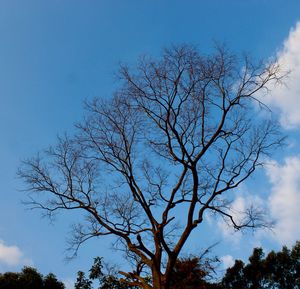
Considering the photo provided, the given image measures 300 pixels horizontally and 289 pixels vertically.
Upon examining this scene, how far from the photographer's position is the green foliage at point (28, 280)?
25906 mm

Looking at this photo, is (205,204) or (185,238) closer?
(185,238)

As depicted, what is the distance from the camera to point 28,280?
87.8 feet

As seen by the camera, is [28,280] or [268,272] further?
[268,272]

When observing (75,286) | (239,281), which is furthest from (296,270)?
(75,286)

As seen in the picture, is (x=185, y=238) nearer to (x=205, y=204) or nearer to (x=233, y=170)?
(x=205, y=204)

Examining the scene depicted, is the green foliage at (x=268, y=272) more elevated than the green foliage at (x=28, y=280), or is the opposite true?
the green foliage at (x=268, y=272)

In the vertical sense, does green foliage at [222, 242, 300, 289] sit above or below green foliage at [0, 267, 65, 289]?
above

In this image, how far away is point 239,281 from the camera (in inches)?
1328

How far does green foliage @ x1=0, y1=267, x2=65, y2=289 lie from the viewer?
2591 centimetres

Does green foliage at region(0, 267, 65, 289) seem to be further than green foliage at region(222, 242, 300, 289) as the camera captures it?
No

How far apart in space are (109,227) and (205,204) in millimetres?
3389

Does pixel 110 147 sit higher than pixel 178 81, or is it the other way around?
pixel 178 81

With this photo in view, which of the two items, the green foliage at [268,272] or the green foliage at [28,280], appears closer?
the green foliage at [28,280]

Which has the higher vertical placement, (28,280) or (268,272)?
(268,272)
